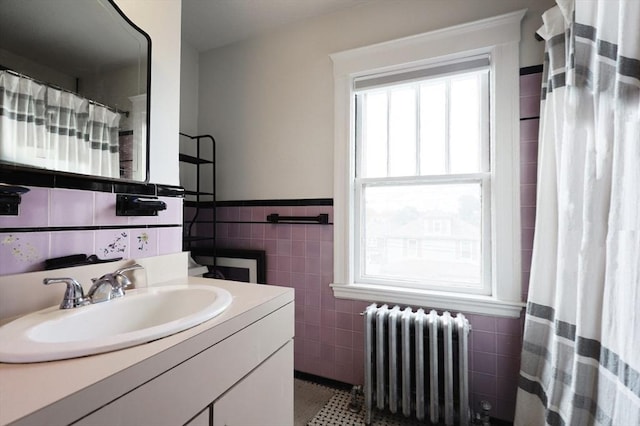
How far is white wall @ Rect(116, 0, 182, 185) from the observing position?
1253mm

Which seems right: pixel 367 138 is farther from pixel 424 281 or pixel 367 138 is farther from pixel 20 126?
pixel 20 126

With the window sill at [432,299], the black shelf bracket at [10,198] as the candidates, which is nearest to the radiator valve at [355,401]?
the window sill at [432,299]

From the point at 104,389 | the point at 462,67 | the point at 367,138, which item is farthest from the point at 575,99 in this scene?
Result: the point at 104,389

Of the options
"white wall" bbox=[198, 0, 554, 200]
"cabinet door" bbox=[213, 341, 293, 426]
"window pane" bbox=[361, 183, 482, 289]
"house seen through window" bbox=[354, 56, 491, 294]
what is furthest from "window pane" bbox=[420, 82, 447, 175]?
"cabinet door" bbox=[213, 341, 293, 426]

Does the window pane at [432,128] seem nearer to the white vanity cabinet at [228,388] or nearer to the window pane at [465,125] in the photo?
the window pane at [465,125]

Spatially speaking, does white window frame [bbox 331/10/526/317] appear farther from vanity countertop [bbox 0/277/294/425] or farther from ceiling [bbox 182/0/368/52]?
vanity countertop [bbox 0/277/294/425]

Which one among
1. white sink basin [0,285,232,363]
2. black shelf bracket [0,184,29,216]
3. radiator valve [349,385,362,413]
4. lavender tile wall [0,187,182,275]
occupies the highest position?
black shelf bracket [0,184,29,216]

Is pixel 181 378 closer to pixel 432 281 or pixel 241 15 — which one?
pixel 432 281

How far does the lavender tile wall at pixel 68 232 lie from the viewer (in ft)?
2.69

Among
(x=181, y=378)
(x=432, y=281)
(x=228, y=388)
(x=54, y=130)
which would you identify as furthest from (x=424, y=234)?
(x=54, y=130)

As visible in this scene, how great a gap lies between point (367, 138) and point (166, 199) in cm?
124

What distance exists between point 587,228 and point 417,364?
38.1 inches

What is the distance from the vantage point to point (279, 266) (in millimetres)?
2018

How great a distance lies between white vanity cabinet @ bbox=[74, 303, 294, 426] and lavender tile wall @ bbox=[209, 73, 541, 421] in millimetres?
807
